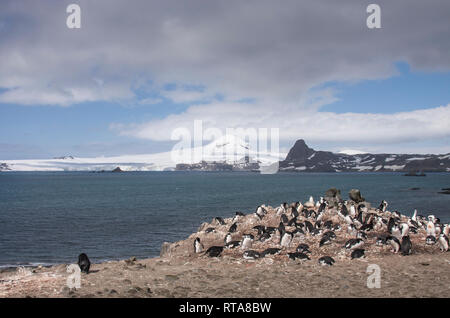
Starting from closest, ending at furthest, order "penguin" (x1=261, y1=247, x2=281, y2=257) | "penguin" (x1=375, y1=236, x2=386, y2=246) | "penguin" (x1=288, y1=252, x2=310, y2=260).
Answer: "penguin" (x1=288, y1=252, x2=310, y2=260) → "penguin" (x1=261, y1=247, x2=281, y2=257) → "penguin" (x1=375, y1=236, x2=386, y2=246)

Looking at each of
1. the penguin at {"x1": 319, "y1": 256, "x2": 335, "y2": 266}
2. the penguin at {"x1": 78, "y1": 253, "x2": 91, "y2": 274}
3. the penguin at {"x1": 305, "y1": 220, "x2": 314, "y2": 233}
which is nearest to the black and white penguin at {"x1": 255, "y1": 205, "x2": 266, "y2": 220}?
the penguin at {"x1": 305, "y1": 220, "x2": 314, "y2": 233}

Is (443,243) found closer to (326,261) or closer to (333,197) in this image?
(326,261)

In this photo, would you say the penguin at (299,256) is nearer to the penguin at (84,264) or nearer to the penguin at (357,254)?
the penguin at (357,254)

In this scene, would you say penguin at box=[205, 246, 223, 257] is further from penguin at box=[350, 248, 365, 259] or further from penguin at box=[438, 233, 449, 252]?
penguin at box=[438, 233, 449, 252]

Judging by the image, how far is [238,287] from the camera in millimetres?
14406

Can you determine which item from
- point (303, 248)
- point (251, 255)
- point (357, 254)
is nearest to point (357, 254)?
point (357, 254)

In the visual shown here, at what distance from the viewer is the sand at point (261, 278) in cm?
1355

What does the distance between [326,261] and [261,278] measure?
380 cm

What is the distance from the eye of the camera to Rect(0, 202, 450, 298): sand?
44.5ft

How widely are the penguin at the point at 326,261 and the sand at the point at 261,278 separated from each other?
0.23 meters

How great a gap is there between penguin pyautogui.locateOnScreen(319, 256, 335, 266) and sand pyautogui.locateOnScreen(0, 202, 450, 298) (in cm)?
23

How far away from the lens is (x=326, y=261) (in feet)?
57.7
